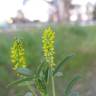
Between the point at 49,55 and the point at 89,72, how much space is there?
556cm

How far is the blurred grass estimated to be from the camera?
19.4 feet

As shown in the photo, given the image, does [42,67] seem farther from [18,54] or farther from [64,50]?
[64,50]

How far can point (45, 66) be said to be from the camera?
40.6 inches

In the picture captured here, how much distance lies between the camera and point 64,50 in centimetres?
681

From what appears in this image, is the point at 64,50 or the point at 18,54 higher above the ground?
the point at 18,54

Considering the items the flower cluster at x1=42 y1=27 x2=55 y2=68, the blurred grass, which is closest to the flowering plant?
the flower cluster at x1=42 y1=27 x2=55 y2=68

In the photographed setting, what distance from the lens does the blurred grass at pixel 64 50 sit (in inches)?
233

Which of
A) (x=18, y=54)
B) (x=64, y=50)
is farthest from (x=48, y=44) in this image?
(x=64, y=50)

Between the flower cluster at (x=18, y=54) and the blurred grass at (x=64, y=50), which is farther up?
the flower cluster at (x=18, y=54)

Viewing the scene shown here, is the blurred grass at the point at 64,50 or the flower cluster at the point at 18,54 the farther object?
the blurred grass at the point at 64,50

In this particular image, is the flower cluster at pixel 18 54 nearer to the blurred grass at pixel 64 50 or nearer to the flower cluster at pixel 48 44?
the flower cluster at pixel 48 44

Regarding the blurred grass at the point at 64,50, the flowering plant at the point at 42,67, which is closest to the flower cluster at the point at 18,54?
the flowering plant at the point at 42,67

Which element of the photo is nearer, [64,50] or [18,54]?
[18,54]

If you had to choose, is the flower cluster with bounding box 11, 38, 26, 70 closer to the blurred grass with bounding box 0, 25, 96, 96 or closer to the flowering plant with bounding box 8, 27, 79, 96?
the flowering plant with bounding box 8, 27, 79, 96
